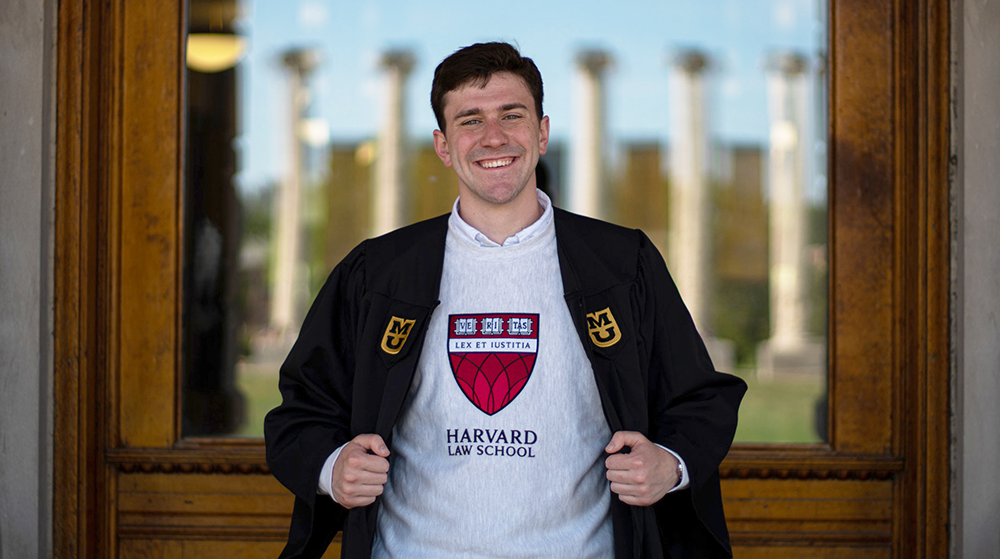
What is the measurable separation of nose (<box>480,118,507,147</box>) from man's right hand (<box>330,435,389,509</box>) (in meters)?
0.64

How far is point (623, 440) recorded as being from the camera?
1565 millimetres

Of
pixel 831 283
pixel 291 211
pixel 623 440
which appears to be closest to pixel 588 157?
pixel 291 211

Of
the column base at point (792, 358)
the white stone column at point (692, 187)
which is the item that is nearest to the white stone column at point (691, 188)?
the white stone column at point (692, 187)

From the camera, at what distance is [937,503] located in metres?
2.38

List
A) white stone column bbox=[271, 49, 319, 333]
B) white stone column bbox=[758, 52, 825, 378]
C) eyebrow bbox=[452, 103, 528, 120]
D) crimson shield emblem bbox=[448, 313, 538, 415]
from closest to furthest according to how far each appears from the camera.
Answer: crimson shield emblem bbox=[448, 313, 538, 415], eyebrow bbox=[452, 103, 528, 120], white stone column bbox=[758, 52, 825, 378], white stone column bbox=[271, 49, 319, 333]

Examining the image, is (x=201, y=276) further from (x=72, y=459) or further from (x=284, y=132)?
(x=284, y=132)

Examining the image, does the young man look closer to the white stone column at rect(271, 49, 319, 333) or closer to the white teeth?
the white teeth

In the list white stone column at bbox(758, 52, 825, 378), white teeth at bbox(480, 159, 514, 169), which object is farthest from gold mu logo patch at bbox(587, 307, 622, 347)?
white stone column at bbox(758, 52, 825, 378)

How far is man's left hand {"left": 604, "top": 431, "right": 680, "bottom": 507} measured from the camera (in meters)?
1.54

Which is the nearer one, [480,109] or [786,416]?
[480,109]

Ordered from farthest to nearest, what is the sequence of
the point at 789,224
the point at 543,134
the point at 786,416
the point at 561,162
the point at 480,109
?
the point at 561,162 < the point at 789,224 < the point at 786,416 < the point at 543,134 < the point at 480,109

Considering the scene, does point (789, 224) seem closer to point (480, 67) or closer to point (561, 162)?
point (480, 67)

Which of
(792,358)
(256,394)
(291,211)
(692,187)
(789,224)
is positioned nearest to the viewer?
(256,394)

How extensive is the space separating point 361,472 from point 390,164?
392 inches
